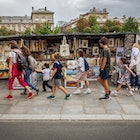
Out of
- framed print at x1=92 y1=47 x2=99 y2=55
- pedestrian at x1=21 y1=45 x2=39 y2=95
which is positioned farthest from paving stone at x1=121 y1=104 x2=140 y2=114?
framed print at x1=92 y1=47 x2=99 y2=55

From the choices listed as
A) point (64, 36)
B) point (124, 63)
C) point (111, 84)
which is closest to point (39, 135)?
point (124, 63)

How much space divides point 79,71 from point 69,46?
2962mm

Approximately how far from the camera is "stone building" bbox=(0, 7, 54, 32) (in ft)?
448

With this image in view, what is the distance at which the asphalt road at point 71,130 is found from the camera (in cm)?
502

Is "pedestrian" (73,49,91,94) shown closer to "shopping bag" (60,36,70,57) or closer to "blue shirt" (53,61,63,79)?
"blue shirt" (53,61,63,79)

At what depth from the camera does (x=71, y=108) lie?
22.8ft

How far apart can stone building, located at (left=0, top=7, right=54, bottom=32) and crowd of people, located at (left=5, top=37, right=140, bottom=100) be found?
129469mm

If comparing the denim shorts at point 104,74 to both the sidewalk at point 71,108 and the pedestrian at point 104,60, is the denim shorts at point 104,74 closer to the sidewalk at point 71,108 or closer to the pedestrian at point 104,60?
the pedestrian at point 104,60

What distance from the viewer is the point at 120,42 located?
451 inches

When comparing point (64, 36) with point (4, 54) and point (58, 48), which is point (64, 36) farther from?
point (4, 54)

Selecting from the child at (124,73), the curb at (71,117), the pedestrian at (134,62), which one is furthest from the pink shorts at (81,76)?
the curb at (71,117)

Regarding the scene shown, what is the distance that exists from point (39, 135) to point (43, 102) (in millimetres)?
2501

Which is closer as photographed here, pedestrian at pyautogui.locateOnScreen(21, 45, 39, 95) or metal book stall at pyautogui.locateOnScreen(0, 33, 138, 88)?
pedestrian at pyautogui.locateOnScreen(21, 45, 39, 95)

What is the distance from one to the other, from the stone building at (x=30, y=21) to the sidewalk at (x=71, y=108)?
5137 inches
